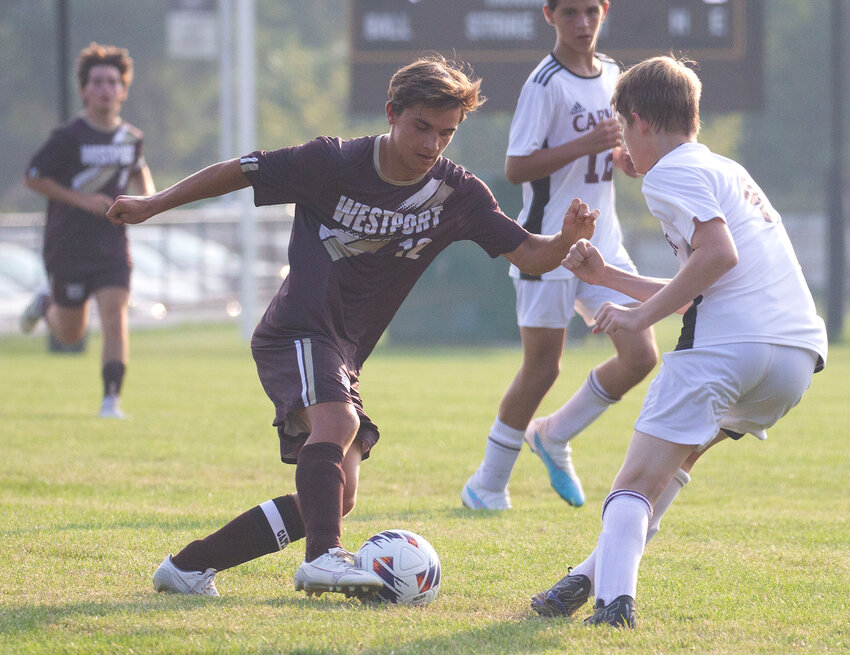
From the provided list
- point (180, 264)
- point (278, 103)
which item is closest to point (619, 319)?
point (180, 264)

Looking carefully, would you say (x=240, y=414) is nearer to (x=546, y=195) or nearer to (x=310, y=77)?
(x=546, y=195)

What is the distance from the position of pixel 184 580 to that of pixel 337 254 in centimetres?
119

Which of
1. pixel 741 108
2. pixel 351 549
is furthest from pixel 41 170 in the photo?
pixel 741 108

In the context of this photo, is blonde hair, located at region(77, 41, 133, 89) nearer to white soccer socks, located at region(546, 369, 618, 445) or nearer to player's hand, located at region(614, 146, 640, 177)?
white soccer socks, located at region(546, 369, 618, 445)

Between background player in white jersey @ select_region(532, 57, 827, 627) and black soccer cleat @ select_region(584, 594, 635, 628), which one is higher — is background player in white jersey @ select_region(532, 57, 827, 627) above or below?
above

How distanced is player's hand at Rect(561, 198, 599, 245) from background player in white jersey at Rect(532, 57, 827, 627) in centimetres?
37

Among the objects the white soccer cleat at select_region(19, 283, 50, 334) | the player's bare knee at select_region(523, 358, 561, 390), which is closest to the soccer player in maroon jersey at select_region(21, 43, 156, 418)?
the white soccer cleat at select_region(19, 283, 50, 334)

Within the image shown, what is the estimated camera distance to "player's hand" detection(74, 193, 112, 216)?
339 inches

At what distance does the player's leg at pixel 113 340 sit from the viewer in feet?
29.2

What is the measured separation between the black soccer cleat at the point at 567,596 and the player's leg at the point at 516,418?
81.9 inches

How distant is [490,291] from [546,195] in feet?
41.3

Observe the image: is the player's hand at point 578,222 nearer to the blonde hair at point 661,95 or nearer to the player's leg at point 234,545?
the blonde hair at point 661,95

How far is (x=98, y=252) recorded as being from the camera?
8.93 m

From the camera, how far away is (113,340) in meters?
8.98
